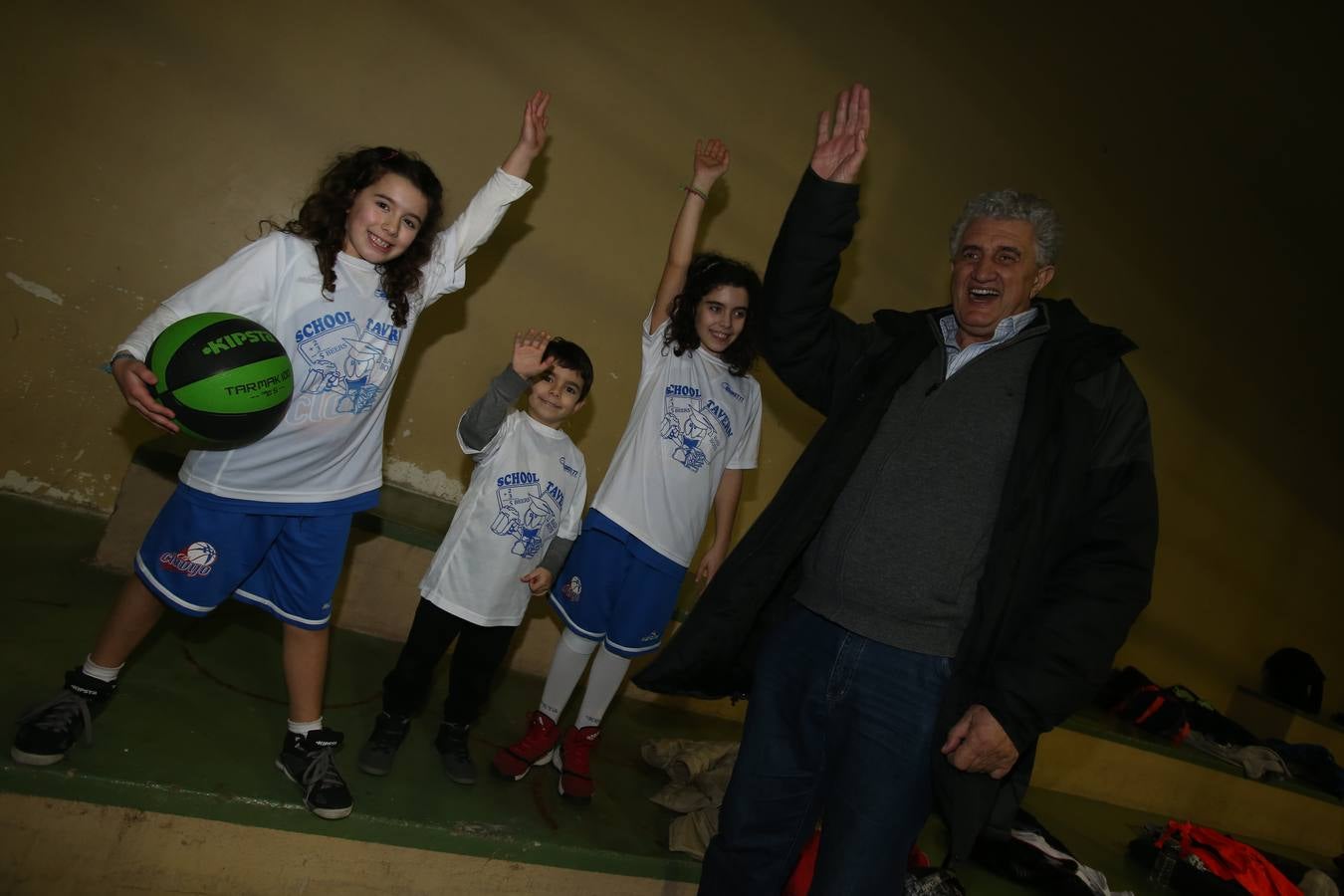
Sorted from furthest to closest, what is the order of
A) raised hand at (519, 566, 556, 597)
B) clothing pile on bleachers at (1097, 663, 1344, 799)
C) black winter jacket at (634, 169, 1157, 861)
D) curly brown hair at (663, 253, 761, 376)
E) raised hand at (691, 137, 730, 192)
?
clothing pile on bleachers at (1097, 663, 1344, 799), raised hand at (691, 137, 730, 192), curly brown hair at (663, 253, 761, 376), raised hand at (519, 566, 556, 597), black winter jacket at (634, 169, 1157, 861)

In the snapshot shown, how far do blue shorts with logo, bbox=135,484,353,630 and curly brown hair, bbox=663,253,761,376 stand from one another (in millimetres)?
1055

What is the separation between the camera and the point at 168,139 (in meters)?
2.83

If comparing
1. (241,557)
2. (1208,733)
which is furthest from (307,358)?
(1208,733)

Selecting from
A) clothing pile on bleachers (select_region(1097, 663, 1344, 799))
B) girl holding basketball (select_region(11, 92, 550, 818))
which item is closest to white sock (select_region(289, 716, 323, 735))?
girl holding basketball (select_region(11, 92, 550, 818))

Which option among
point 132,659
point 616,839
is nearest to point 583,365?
point 616,839

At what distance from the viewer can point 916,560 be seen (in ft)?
5.06

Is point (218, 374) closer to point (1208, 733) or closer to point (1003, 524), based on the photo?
point (1003, 524)

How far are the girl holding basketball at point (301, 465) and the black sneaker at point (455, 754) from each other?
323 mm

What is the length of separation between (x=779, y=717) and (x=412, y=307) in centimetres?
129

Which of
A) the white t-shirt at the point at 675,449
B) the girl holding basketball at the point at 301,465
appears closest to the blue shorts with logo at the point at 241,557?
the girl holding basketball at the point at 301,465

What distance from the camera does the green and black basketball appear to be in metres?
1.61

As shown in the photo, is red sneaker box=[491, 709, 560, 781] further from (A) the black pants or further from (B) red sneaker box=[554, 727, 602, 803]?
(A) the black pants

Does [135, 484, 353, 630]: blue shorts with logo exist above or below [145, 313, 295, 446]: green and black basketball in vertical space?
below

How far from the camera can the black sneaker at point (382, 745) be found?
2080 millimetres
